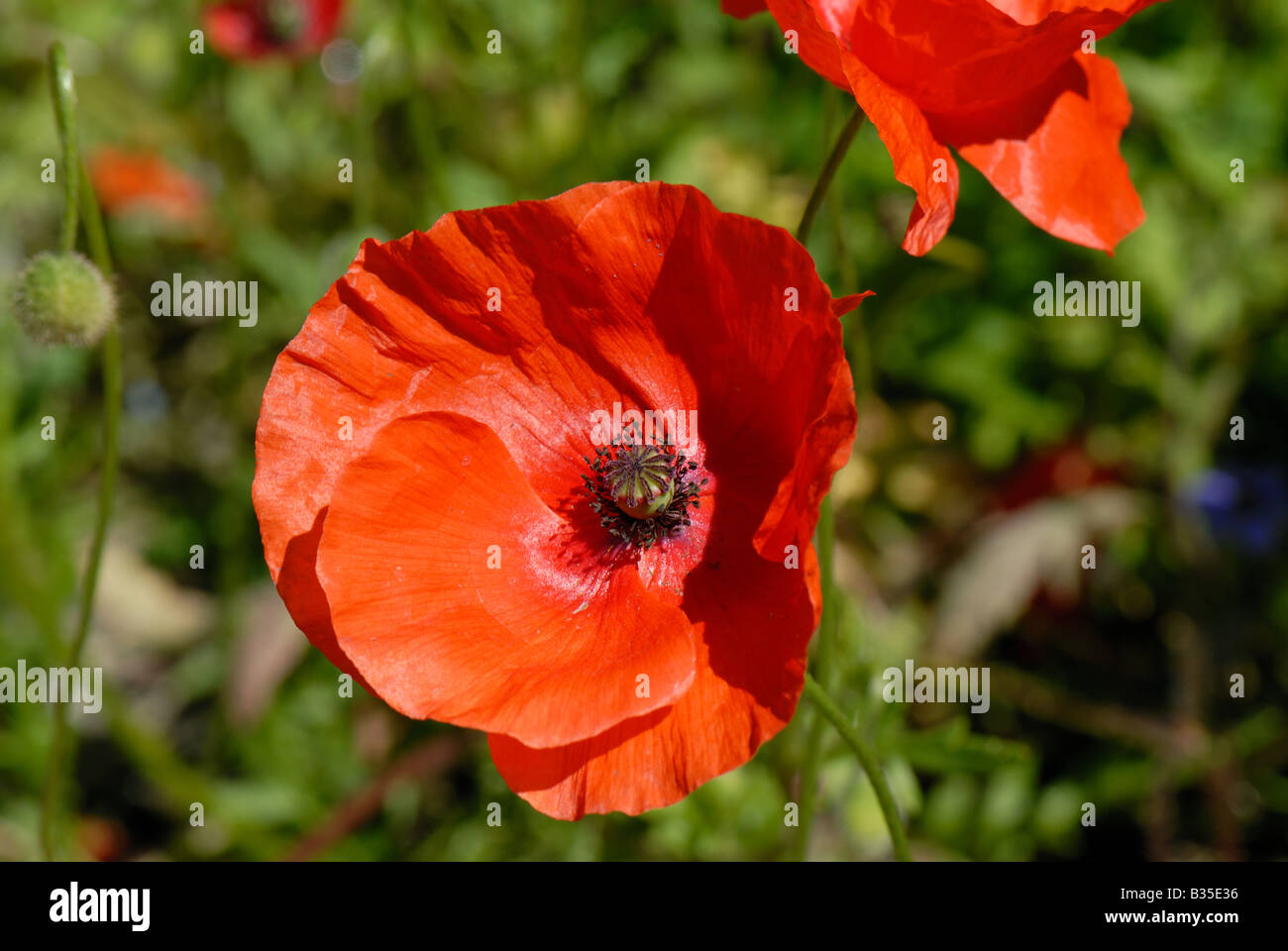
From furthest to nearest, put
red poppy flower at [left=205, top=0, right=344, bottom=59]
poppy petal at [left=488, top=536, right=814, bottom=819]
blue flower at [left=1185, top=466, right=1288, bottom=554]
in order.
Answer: red poppy flower at [left=205, top=0, right=344, bottom=59]
blue flower at [left=1185, top=466, right=1288, bottom=554]
poppy petal at [left=488, top=536, right=814, bottom=819]

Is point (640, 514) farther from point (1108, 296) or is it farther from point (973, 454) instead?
point (1108, 296)

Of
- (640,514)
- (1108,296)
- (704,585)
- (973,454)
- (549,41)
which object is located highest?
(549,41)

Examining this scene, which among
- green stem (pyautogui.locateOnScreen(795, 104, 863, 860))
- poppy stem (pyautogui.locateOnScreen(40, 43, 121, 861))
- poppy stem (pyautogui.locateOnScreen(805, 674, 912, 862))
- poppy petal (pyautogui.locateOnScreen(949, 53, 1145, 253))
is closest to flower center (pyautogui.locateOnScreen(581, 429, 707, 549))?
green stem (pyautogui.locateOnScreen(795, 104, 863, 860))

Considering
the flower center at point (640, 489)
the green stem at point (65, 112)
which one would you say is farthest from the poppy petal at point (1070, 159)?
the green stem at point (65, 112)

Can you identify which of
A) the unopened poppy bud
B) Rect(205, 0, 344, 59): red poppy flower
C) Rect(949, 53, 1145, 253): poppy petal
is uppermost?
Rect(205, 0, 344, 59): red poppy flower

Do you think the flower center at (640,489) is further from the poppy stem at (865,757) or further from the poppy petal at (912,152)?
the poppy petal at (912,152)

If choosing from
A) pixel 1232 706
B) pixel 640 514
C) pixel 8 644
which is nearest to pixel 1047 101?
pixel 640 514

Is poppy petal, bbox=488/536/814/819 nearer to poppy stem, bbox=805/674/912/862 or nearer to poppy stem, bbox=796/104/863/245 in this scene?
poppy stem, bbox=805/674/912/862
